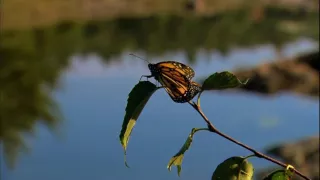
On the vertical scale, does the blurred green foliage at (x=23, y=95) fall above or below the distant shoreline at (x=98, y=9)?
below

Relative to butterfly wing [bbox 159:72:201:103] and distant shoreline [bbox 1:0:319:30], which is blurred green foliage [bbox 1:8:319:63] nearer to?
→ distant shoreline [bbox 1:0:319:30]

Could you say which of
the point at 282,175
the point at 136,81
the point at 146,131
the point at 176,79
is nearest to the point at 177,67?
the point at 176,79

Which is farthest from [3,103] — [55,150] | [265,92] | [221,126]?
[265,92]

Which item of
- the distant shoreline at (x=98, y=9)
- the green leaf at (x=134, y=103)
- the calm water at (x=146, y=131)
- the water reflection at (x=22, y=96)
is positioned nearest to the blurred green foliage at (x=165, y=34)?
the distant shoreline at (x=98, y=9)

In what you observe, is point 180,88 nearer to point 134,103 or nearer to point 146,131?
point 134,103

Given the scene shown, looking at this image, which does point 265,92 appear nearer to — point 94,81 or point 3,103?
point 94,81

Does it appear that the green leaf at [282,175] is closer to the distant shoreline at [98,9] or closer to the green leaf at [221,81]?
the green leaf at [221,81]
